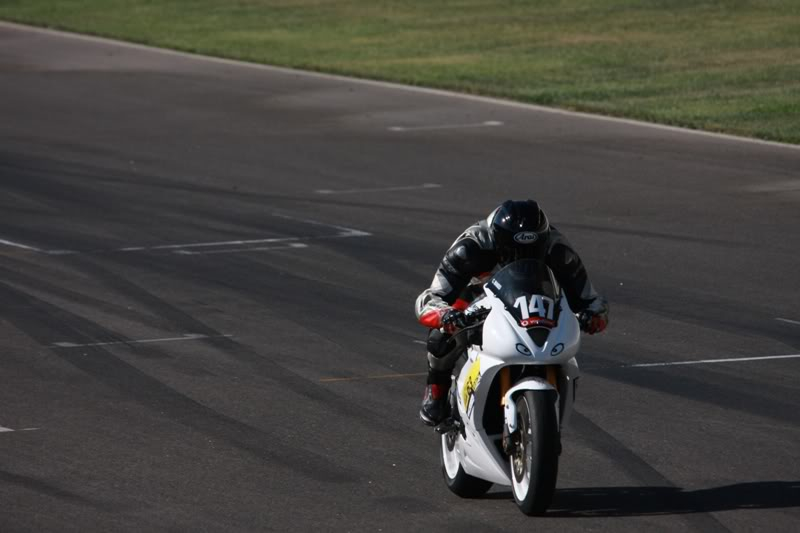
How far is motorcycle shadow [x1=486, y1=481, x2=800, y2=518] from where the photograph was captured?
8.81m

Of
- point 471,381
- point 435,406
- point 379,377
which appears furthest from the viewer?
point 379,377

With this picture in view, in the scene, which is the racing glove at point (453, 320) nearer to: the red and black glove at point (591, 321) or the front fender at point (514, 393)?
the front fender at point (514, 393)

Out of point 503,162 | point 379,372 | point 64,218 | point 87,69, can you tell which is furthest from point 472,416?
point 87,69

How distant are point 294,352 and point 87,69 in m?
24.6

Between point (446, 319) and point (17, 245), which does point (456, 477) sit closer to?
point (446, 319)

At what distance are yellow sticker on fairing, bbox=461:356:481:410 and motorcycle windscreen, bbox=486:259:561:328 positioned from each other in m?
0.38

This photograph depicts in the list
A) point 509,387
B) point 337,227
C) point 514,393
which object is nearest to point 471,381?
point 509,387

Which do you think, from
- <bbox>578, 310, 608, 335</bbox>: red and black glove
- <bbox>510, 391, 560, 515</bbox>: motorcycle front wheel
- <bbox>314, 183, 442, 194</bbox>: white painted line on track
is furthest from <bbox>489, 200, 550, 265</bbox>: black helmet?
<bbox>314, 183, 442, 194</bbox>: white painted line on track

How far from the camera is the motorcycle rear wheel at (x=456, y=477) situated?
9062mm

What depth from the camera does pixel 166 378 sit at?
475 inches

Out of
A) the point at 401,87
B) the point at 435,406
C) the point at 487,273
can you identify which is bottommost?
the point at 401,87

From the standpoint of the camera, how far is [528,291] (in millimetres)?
8500

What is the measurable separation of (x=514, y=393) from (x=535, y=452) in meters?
0.35

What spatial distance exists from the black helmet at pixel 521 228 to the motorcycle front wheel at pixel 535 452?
0.77 m
